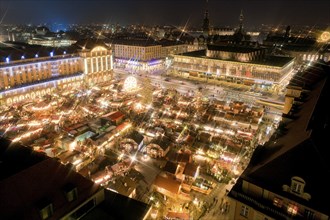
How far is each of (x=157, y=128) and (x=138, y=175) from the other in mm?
12187

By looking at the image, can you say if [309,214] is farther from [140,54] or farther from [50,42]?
[50,42]

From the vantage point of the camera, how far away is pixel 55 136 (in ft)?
121

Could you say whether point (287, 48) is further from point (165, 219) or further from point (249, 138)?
point (165, 219)

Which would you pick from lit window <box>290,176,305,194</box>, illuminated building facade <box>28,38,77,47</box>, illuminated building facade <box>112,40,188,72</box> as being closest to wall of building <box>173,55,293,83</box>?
illuminated building facade <box>112,40,188,72</box>

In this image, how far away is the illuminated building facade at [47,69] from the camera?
59969mm

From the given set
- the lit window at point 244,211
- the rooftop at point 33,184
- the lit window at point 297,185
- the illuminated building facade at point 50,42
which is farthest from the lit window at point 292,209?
the illuminated building facade at point 50,42

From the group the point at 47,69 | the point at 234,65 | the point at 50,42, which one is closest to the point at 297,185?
the point at 47,69

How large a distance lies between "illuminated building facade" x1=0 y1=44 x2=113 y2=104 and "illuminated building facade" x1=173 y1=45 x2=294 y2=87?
30.5m

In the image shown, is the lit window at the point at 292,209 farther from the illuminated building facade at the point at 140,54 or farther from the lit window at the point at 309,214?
the illuminated building facade at the point at 140,54

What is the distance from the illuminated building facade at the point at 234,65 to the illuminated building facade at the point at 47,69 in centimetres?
3049

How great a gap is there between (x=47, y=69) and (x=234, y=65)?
59.5 m

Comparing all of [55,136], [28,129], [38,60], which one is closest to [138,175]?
[55,136]

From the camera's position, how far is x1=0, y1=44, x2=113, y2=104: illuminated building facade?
60.0 meters

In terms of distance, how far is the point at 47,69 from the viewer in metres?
68.6
